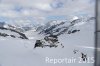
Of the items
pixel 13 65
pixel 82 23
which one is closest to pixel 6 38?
pixel 13 65

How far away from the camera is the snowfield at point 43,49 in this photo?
488cm

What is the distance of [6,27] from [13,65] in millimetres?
586

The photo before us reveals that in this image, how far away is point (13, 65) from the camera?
4914 mm

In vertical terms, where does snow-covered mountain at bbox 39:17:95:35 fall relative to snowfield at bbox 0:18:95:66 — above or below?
A: above

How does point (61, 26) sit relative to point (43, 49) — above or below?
above

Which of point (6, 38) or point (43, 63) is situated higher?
point (6, 38)

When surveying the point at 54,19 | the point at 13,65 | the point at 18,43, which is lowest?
the point at 13,65

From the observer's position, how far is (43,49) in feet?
16.2

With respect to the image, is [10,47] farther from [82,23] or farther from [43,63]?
[82,23]

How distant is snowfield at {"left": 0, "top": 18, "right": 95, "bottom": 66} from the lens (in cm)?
488

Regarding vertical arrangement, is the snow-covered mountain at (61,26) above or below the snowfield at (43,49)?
above

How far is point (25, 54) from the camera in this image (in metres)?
4.89

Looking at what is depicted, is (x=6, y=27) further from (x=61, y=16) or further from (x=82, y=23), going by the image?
(x=82, y=23)

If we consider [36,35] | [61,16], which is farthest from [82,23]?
[36,35]
